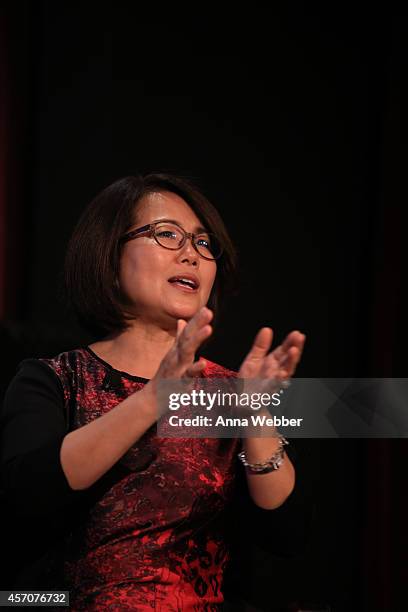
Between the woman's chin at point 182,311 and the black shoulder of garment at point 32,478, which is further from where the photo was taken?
the woman's chin at point 182,311

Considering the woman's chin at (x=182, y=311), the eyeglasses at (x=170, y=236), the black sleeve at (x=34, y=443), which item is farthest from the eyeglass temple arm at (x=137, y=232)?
the black sleeve at (x=34, y=443)

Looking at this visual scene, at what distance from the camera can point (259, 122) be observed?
5.56ft

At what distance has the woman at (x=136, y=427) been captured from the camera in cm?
95

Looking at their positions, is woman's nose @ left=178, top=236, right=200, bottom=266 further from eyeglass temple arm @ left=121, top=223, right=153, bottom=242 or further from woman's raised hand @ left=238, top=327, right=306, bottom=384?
woman's raised hand @ left=238, top=327, right=306, bottom=384

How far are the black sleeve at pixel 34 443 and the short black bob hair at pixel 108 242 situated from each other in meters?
0.14

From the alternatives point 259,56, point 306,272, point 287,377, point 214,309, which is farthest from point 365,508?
point 259,56

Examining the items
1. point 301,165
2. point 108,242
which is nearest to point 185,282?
point 108,242

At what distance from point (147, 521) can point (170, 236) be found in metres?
0.45

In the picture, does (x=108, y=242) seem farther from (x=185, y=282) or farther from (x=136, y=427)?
(x=136, y=427)

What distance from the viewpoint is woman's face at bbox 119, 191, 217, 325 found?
1.13 m

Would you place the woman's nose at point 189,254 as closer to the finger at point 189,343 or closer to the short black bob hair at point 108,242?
the short black bob hair at point 108,242

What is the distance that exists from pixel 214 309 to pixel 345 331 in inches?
21.9

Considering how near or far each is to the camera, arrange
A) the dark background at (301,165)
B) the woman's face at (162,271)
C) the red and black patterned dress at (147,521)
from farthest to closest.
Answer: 1. the dark background at (301,165)
2. the woman's face at (162,271)
3. the red and black patterned dress at (147,521)

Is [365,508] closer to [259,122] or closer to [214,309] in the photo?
[214,309]
